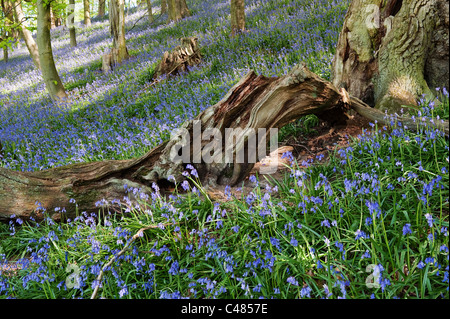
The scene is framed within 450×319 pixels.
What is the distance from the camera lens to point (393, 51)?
422 cm

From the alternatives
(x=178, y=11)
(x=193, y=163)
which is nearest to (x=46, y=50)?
(x=193, y=163)

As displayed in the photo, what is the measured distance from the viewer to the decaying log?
3.99 meters

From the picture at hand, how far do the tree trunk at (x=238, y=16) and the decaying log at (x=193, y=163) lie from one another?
22.0 feet

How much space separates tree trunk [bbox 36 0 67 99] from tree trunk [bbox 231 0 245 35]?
16.4 ft

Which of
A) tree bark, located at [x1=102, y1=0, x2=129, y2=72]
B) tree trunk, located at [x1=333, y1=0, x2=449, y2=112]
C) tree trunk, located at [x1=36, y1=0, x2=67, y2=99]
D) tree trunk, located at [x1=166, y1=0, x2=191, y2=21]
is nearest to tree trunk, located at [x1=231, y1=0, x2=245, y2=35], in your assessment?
tree bark, located at [x1=102, y1=0, x2=129, y2=72]

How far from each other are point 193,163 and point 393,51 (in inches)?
107

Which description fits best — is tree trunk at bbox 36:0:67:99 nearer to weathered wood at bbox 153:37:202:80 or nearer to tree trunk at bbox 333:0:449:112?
weathered wood at bbox 153:37:202:80

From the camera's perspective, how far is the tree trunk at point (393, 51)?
3984 mm

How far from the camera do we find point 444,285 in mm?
2262

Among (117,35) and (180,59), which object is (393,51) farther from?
(117,35)

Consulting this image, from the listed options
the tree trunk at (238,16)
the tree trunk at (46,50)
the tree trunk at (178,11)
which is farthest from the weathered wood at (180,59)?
the tree trunk at (178,11)

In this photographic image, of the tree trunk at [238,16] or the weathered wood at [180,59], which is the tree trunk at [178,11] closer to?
the tree trunk at [238,16]

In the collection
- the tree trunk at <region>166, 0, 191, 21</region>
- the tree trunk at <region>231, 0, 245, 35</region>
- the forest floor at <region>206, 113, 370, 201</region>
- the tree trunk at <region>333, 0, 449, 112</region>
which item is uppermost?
the tree trunk at <region>166, 0, 191, 21</region>
